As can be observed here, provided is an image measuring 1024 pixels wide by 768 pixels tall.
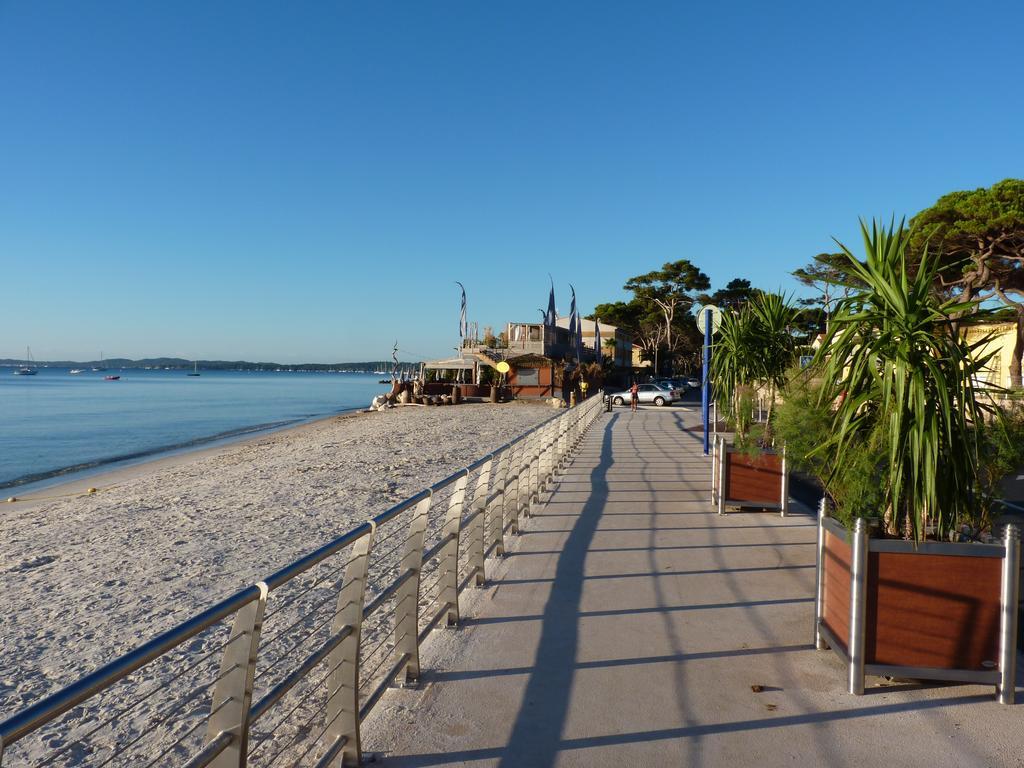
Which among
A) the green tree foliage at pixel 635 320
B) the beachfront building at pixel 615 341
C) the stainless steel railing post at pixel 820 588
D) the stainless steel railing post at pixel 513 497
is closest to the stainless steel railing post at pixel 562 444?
the stainless steel railing post at pixel 513 497

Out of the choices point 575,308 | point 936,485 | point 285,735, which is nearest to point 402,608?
point 285,735

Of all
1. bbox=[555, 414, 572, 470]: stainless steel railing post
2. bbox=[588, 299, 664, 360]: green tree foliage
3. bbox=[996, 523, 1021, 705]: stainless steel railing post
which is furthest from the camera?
bbox=[588, 299, 664, 360]: green tree foliage

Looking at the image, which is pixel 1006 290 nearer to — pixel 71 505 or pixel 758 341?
pixel 758 341

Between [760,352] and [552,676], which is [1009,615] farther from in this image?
[760,352]

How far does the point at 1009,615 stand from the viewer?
352 cm

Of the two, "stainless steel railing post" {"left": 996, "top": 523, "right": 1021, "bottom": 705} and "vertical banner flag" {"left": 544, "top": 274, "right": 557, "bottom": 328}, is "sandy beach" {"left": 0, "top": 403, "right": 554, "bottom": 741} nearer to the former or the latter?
"stainless steel railing post" {"left": 996, "top": 523, "right": 1021, "bottom": 705}

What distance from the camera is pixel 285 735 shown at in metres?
3.45

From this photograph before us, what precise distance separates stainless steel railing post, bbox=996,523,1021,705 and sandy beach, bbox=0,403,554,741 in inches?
207

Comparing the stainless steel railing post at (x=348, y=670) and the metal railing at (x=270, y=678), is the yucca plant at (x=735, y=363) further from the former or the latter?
the stainless steel railing post at (x=348, y=670)

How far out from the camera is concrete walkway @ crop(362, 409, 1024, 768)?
10.3ft

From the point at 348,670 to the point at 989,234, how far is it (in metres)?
29.0

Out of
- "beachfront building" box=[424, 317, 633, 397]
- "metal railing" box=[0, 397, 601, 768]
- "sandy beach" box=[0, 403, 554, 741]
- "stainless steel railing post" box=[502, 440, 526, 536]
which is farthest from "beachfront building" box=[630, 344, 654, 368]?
"metal railing" box=[0, 397, 601, 768]

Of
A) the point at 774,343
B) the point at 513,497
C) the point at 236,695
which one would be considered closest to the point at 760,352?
the point at 774,343

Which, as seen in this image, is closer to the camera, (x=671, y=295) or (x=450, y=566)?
(x=450, y=566)
